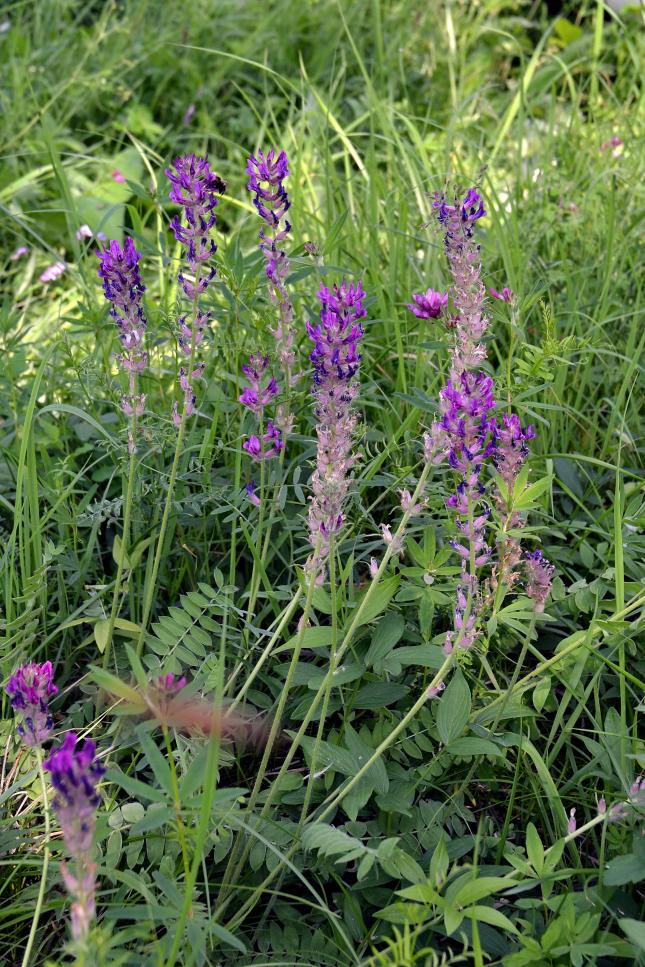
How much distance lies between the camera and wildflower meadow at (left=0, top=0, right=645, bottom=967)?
4.67 feet

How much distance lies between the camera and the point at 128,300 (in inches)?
66.7

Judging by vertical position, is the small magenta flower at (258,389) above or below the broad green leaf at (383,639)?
above

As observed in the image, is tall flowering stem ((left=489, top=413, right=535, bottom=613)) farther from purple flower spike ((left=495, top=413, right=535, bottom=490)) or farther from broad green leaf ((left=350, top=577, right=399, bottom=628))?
broad green leaf ((left=350, top=577, right=399, bottom=628))

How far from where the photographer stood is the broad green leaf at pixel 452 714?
63.5 inches

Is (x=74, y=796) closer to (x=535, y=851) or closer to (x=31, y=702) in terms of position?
(x=31, y=702)

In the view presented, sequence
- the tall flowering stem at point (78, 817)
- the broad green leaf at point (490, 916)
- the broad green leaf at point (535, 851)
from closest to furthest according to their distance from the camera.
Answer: the tall flowering stem at point (78, 817) → the broad green leaf at point (490, 916) → the broad green leaf at point (535, 851)

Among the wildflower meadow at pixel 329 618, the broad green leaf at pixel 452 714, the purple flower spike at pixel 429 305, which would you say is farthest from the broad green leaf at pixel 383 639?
the purple flower spike at pixel 429 305

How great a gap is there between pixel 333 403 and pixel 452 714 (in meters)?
0.59

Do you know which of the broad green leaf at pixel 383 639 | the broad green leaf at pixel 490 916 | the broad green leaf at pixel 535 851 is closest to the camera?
the broad green leaf at pixel 490 916

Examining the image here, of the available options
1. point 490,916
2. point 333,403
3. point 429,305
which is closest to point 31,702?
point 333,403

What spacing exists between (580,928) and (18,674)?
91cm

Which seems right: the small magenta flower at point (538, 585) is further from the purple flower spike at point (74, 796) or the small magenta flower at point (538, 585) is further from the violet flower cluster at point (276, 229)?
the purple flower spike at point (74, 796)

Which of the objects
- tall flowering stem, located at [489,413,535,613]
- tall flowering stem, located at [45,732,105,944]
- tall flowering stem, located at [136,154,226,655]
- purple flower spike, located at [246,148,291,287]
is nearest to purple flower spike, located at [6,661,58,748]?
tall flowering stem, located at [45,732,105,944]

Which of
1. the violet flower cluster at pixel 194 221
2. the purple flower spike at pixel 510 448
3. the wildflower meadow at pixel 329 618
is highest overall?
the violet flower cluster at pixel 194 221
